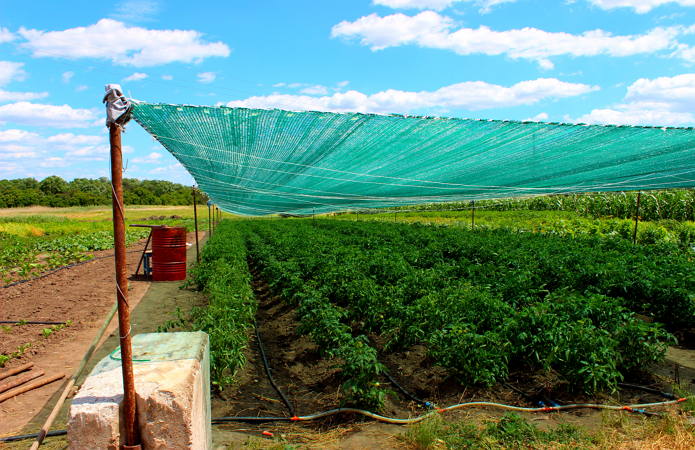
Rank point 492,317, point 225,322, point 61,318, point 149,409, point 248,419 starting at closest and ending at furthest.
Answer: point 149,409
point 248,419
point 225,322
point 492,317
point 61,318

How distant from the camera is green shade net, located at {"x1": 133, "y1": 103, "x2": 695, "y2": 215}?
5.42 meters

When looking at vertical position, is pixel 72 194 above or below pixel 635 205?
above

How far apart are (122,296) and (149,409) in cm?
72

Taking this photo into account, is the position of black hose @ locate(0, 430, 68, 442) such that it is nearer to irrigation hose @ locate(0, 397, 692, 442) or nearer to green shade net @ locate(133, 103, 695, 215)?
irrigation hose @ locate(0, 397, 692, 442)

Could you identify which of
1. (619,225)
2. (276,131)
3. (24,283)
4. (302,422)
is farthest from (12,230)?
(619,225)

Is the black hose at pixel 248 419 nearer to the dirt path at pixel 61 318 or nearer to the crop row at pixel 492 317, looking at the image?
the crop row at pixel 492 317

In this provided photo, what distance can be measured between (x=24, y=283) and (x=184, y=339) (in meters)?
9.69

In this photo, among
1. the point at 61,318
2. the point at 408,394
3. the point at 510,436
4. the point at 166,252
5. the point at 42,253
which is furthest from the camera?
the point at 42,253

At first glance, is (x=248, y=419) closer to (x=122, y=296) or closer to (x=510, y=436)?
(x=122, y=296)

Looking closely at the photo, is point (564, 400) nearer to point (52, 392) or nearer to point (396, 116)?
point (396, 116)

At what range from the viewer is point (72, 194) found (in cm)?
7525

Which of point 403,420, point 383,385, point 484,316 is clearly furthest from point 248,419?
point 484,316

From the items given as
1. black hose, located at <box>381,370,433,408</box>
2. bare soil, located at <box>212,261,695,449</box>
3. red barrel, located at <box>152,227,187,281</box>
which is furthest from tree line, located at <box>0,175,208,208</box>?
black hose, located at <box>381,370,433,408</box>

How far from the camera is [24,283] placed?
10219 millimetres
